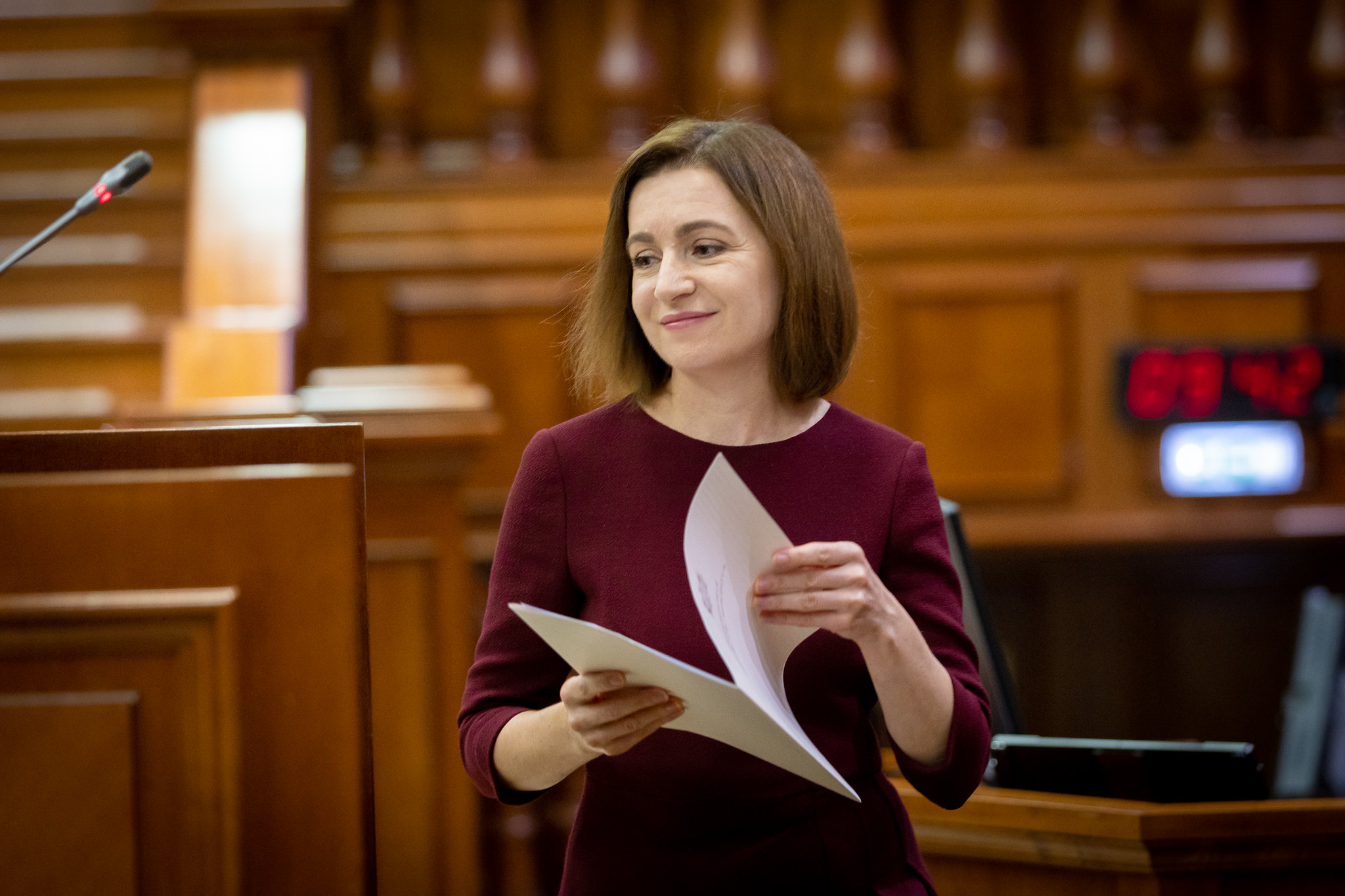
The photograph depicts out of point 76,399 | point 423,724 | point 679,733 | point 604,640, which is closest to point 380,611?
point 423,724

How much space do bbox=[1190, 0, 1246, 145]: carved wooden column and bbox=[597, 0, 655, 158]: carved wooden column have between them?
1414mm

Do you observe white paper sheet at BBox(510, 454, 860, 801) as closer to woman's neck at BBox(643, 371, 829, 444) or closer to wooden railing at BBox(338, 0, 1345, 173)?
woman's neck at BBox(643, 371, 829, 444)

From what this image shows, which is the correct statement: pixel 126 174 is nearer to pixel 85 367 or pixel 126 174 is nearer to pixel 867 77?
pixel 85 367

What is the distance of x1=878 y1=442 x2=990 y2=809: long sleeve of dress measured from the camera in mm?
986

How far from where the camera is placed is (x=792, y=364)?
1091 mm

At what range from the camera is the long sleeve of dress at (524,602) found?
3.39ft

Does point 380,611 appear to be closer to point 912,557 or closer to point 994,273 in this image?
point 912,557

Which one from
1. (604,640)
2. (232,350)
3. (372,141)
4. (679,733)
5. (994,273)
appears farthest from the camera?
(372,141)

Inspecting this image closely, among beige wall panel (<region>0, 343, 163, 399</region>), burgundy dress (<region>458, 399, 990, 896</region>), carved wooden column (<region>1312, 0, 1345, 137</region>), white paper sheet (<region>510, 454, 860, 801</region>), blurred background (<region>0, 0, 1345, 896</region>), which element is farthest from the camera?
carved wooden column (<region>1312, 0, 1345, 137</region>)

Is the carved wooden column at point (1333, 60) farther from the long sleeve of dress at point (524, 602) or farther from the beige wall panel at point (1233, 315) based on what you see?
the long sleeve of dress at point (524, 602)

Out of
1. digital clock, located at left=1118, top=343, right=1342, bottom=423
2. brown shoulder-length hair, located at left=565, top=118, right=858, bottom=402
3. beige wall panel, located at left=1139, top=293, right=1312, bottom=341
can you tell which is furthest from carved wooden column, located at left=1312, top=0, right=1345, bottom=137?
brown shoulder-length hair, located at left=565, top=118, right=858, bottom=402

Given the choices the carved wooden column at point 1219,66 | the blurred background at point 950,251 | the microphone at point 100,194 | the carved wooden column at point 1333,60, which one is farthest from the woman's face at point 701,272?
the carved wooden column at point 1333,60

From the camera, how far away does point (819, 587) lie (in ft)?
2.77

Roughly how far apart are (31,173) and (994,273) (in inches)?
91.1
